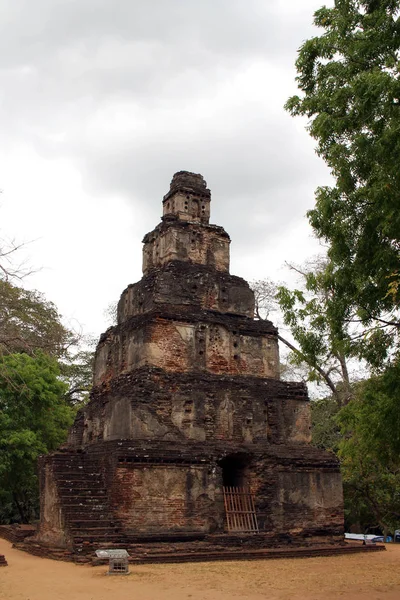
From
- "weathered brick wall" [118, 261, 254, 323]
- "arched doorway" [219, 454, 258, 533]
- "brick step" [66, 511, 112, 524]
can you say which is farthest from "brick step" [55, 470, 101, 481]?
"weathered brick wall" [118, 261, 254, 323]

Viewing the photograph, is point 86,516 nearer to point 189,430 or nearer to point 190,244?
point 189,430

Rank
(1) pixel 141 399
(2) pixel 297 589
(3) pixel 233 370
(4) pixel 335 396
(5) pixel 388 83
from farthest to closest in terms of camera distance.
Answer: (4) pixel 335 396
(3) pixel 233 370
(1) pixel 141 399
(2) pixel 297 589
(5) pixel 388 83

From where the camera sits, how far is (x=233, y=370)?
64.5 ft

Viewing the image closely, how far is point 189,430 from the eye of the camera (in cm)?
1772

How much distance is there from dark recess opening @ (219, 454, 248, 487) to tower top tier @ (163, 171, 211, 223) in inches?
337

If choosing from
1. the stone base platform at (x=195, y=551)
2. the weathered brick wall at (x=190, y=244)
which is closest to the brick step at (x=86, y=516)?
the stone base platform at (x=195, y=551)

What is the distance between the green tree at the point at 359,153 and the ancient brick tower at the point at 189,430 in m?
7.71

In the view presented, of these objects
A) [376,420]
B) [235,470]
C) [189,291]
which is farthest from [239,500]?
[376,420]

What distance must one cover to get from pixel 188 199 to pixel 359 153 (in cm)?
1281

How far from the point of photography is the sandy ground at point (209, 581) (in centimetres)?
1033

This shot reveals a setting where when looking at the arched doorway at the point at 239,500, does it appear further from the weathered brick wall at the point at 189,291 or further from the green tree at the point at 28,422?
the green tree at the point at 28,422

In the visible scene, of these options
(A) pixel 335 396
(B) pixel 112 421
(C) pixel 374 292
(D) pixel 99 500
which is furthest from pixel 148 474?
(A) pixel 335 396

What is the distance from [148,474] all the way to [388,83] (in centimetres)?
1129

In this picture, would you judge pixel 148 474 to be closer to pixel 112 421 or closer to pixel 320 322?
pixel 112 421
